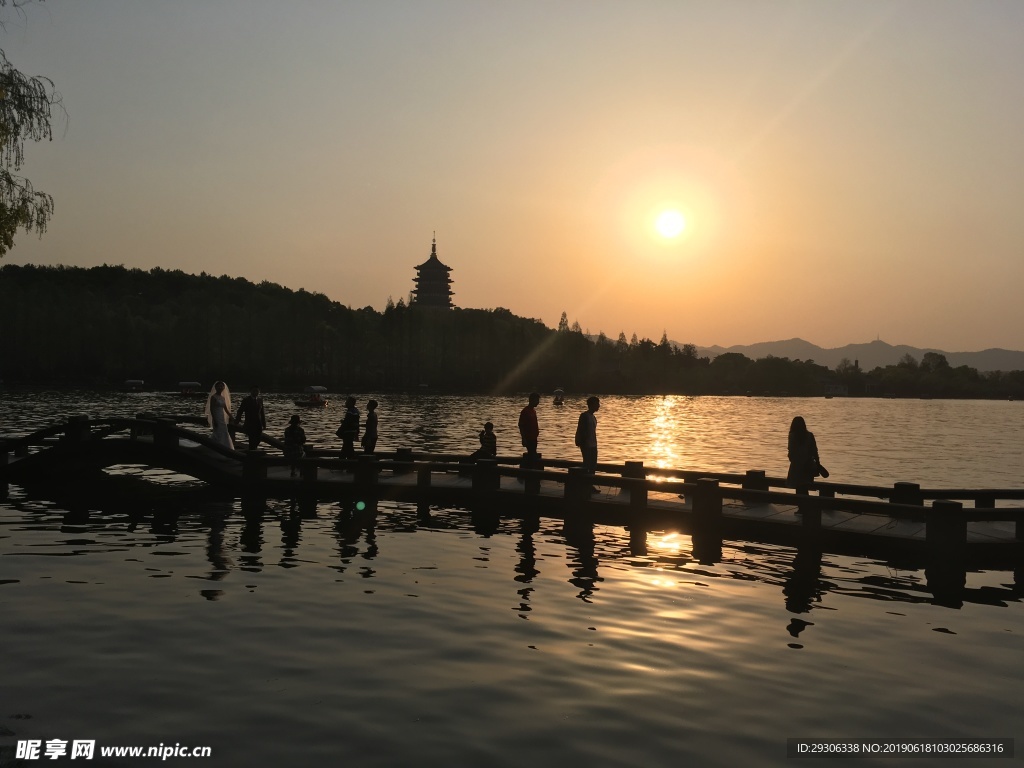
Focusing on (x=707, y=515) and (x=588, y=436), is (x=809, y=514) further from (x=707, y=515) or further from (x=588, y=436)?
(x=588, y=436)

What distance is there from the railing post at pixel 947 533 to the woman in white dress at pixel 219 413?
17.0 m

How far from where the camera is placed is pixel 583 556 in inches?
698

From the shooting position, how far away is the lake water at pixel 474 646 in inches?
340

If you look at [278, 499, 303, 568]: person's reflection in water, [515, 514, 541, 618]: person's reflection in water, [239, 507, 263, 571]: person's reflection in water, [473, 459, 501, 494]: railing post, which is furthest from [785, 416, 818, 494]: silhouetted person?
[239, 507, 263, 571]: person's reflection in water

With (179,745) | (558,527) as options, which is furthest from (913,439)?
(179,745)

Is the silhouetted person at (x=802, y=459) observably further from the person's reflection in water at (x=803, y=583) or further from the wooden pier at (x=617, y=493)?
the person's reflection in water at (x=803, y=583)

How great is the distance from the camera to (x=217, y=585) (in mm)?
14500

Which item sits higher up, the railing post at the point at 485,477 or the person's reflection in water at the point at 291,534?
the railing post at the point at 485,477

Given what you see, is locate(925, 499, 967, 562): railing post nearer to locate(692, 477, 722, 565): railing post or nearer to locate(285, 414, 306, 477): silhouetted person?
locate(692, 477, 722, 565): railing post

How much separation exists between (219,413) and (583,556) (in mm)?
11963

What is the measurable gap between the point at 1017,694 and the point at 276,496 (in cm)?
1868

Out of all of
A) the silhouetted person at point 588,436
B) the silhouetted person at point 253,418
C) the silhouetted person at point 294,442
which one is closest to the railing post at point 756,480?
the silhouetted person at point 588,436

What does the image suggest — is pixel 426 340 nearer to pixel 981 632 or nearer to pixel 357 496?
pixel 357 496

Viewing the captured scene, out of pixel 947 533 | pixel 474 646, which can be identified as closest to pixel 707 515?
pixel 947 533
